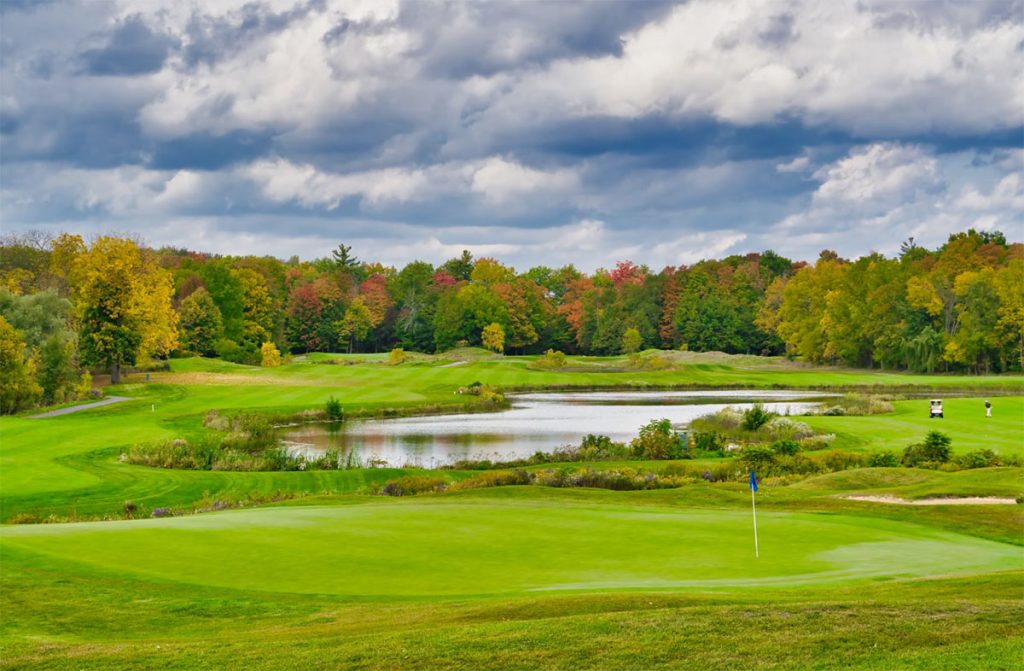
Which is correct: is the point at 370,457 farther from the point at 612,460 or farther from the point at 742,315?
the point at 742,315

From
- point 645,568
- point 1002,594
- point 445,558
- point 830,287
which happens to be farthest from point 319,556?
point 830,287

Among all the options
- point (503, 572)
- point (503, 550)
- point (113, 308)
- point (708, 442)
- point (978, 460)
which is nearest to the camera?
point (503, 572)

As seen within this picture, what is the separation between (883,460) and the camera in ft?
98.8

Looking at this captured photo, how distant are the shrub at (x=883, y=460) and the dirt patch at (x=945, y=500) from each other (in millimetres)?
8893

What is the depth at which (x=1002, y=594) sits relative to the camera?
36.9ft

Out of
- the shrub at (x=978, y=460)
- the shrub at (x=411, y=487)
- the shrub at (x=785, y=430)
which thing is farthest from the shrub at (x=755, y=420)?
the shrub at (x=411, y=487)

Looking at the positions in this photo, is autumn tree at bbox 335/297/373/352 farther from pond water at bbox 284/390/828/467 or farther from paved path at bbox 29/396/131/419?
paved path at bbox 29/396/131/419

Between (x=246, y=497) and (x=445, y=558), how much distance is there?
41.9 ft

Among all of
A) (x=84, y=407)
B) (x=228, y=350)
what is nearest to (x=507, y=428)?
(x=84, y=407)

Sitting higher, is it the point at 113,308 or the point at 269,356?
the point at 113,308

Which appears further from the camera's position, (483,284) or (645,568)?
(483,284)

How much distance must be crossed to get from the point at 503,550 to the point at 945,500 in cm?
1109

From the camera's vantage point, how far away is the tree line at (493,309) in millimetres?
61344

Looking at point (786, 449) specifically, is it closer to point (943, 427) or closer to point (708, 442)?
point (708, 442)
